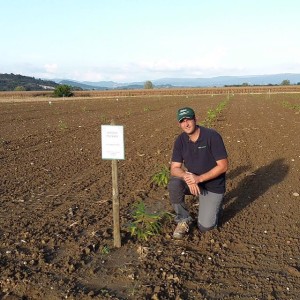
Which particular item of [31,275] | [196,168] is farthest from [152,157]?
[31,275]

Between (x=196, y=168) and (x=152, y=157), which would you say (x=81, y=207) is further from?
(x=152, y=157)

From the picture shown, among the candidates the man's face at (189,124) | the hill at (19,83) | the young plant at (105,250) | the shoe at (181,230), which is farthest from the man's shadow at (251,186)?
the hill at (19,83)

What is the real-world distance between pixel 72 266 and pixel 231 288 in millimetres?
1459

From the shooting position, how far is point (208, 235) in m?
4.55

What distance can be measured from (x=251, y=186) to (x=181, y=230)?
2.39m

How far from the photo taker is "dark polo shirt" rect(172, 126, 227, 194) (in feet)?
14.8

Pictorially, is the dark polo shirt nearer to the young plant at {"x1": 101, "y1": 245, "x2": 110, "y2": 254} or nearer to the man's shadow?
the man's shadow

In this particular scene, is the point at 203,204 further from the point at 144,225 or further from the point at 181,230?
the point at 144,225

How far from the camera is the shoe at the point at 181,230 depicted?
4441mm

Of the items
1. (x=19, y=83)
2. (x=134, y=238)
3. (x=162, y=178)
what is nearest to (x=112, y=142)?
(x=134, y=238)

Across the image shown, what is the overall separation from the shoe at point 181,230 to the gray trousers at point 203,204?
0.07m

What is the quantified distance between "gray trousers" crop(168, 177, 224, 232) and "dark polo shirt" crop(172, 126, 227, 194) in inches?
3.6

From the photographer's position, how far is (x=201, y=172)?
15.2ft

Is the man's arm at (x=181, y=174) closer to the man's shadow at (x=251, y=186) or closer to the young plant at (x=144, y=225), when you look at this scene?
the young plant at (x=144, y=225)
